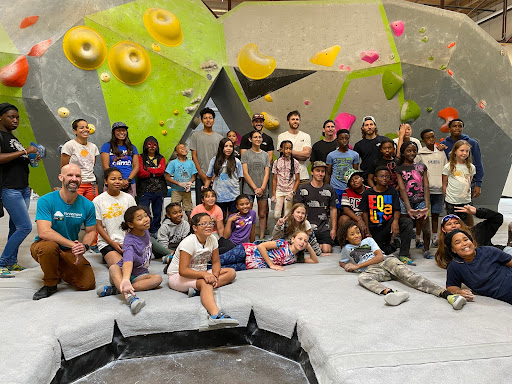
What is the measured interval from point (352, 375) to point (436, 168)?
335cm

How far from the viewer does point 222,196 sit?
454cm

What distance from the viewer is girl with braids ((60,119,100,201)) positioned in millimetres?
4180

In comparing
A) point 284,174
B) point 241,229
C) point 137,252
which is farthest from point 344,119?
point 137,252

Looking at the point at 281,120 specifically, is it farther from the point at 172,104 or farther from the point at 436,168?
the point at 436,168

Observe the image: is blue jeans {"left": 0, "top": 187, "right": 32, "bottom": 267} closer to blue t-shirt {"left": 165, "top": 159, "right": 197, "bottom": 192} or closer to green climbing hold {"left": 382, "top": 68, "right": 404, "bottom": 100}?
blue t-shirt {"left": 165, "top": 159, "right": 197, "bottom": 192}

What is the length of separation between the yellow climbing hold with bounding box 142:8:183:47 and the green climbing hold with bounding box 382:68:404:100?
118 inches

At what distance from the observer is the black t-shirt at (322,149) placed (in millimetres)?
5055

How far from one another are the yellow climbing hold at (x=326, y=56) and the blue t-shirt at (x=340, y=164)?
1.86 m

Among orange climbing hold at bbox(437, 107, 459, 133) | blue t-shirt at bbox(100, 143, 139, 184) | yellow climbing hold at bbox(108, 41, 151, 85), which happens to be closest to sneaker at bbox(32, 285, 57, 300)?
blue t-shirt at bbox(100, 143, 139, 184)

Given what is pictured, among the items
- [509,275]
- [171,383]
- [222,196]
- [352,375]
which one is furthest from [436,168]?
[171,383]

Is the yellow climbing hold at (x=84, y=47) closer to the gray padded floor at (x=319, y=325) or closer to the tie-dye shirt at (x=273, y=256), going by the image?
the gray padded floor at (x=319, y=325)

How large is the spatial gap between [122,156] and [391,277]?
300 centimetres

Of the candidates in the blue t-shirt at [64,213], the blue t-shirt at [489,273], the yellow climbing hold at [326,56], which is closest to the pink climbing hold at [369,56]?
the yellow climbing hold at [326,56]

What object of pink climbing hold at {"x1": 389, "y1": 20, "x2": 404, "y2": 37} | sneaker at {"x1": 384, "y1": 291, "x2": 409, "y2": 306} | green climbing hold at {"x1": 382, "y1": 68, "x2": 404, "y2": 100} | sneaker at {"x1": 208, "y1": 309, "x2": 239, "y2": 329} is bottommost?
sneaker at {"x1": 208, "y1": 309, "x2": 239, "y2": 329}
